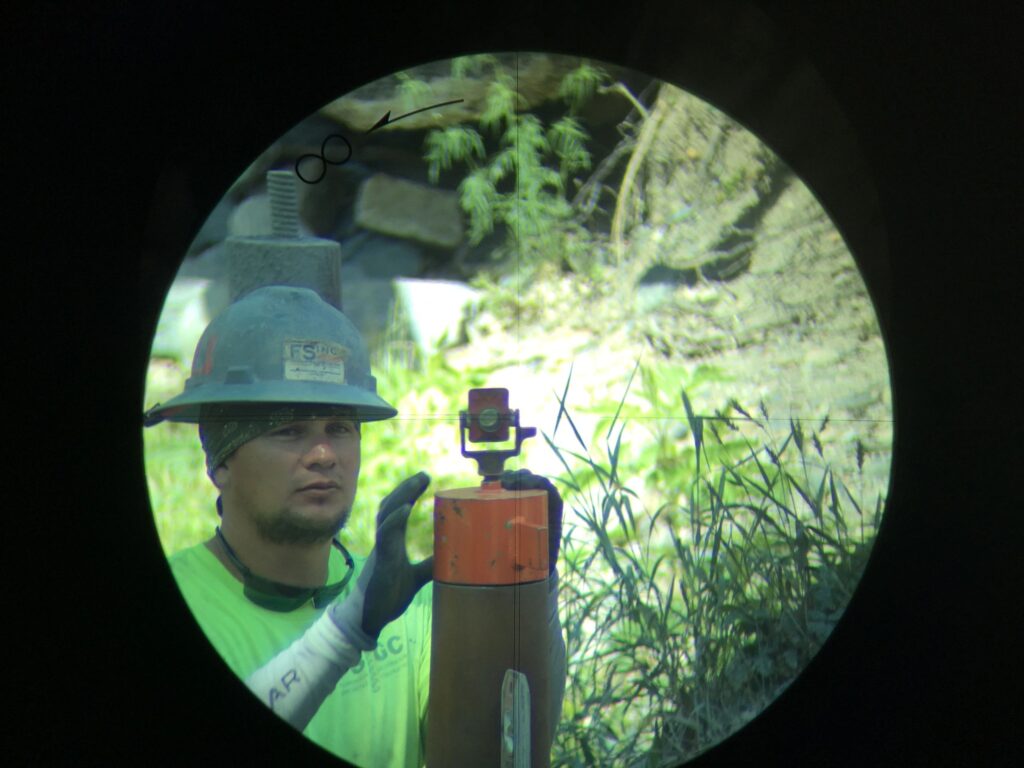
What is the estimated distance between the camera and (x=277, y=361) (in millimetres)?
1772

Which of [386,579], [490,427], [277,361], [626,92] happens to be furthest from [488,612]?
[626,92]

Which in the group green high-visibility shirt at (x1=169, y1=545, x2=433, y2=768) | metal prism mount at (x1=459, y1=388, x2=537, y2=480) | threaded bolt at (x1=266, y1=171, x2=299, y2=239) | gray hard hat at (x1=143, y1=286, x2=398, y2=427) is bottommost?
green high-visibility shirt at (x1=169, y1=545, x2=433, y2=768)

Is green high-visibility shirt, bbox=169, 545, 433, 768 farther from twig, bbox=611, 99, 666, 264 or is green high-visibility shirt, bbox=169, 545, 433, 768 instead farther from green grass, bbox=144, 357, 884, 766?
twig, bbox=611, 99, 666, 264

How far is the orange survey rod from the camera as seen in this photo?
178 cm

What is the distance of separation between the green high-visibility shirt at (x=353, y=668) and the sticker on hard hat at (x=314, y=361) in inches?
11.7

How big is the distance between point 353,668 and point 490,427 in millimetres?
467

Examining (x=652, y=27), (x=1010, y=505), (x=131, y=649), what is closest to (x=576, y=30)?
(x=652, y=27)

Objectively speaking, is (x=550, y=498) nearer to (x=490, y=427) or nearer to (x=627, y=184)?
(x=490, y=427)

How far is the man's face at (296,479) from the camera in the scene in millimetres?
1784

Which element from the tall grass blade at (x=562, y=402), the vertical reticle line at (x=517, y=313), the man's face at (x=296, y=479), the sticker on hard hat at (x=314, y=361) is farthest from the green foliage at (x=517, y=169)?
the man's face at (x=296, y=479)

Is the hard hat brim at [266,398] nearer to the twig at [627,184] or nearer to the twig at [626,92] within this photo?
the twig at [627,184]

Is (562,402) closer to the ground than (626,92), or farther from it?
closer to the ground

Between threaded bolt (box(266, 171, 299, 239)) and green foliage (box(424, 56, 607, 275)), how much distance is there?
0.23 meters

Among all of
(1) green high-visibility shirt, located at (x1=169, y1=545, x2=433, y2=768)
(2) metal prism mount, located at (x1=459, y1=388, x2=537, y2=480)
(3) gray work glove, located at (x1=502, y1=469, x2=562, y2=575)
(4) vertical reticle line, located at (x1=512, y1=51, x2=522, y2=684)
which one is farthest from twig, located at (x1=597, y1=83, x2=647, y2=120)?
(1) green high-visibility shirt, located at (x1=169, y1=545, x2=433, y2=768)
